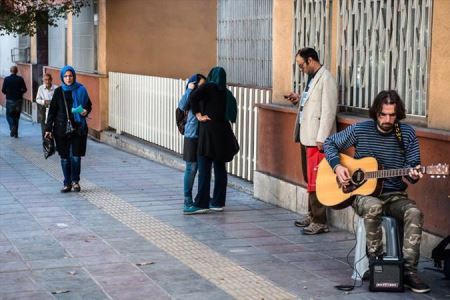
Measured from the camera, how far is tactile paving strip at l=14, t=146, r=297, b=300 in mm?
7477

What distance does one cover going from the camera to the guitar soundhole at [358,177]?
7496mm

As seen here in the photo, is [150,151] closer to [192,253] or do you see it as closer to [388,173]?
[192,253]

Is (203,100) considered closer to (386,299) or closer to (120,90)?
(386,299)

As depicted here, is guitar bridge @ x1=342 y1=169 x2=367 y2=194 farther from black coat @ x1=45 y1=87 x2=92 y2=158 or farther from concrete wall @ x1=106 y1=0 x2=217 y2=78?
concrete wall @ x1=106 y1=0 x2=217 y2=78

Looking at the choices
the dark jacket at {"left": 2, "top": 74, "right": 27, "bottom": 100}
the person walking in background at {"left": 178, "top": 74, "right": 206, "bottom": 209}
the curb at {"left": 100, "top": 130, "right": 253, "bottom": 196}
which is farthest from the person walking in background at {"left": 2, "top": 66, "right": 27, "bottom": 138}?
the person walking in background at {"left": 178, "top": 74, "right": 206, "bottom": 209}

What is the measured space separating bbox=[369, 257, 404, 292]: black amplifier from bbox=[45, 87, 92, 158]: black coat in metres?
6.26

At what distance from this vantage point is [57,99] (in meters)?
12.6

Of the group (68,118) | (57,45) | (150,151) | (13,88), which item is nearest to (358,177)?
(68,118)

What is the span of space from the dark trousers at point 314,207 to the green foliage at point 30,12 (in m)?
12.6

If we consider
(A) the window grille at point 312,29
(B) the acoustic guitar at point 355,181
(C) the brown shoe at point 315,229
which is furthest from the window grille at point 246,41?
(B) the acoustic guitar at point 355,181

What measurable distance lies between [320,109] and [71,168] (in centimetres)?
442

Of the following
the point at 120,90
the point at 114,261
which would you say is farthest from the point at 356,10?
the point at 120,90

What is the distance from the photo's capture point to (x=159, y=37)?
2008cm

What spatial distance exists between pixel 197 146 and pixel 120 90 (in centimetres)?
881
